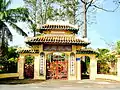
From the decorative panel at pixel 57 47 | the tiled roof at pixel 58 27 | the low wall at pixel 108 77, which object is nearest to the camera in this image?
the low wall at pixel 108 77

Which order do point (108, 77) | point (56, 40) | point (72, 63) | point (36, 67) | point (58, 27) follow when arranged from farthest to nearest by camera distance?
point (58, 27), point (36, 67), point (72, 63), point (56, 40), point (108, 77)

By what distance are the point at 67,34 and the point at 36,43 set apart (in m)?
3.19

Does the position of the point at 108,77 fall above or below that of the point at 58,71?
below

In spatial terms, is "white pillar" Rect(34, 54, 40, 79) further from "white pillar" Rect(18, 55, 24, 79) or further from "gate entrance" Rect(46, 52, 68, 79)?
"white pillar" Rect(18, 55, 24, 79)

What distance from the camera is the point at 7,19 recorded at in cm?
2995

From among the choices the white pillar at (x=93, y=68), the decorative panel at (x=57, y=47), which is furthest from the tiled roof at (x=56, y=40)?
the white pillar at (x=93, y=68)

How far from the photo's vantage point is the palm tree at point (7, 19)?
29.5m

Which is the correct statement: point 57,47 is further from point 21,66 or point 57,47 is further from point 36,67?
point 21,66

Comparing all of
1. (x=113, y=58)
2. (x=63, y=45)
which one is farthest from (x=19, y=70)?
(x=113, y=58)

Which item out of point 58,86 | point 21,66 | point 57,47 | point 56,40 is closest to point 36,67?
point 21,66

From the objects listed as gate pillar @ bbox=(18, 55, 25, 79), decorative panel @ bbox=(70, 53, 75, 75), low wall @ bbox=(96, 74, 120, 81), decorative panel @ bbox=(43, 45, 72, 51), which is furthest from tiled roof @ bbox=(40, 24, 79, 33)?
low wall @ bbox=(96, 74, 120, 81)

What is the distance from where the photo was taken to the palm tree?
29462mm

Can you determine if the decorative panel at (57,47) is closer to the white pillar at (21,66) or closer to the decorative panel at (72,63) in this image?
the decorative panel at (72,63)

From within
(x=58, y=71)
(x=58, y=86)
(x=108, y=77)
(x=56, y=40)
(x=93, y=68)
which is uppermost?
(x=56, y=40)
